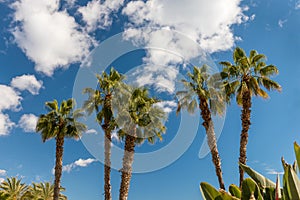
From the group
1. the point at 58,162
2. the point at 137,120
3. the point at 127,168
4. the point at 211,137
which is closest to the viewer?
the point at 127,168

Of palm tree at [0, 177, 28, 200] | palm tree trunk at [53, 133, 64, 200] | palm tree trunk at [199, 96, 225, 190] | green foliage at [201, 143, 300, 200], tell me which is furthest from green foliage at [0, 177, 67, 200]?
green foliage at [201, 143, 300, 200]

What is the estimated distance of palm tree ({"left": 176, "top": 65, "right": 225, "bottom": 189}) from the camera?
1802 centimetres

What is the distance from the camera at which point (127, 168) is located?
17766mm

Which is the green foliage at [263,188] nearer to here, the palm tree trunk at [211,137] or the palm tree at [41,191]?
the palm tree trunk at [211,137]

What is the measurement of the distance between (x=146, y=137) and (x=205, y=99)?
4396 millimetres

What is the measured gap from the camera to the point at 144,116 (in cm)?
1973

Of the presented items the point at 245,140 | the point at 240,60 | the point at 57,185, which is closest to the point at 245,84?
the point at 240,60

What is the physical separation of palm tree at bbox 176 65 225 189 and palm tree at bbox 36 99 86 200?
767 cm

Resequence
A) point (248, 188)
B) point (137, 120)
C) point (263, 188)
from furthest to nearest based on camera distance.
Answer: point (137, 120) < point (263, 188) < point (248, 188)

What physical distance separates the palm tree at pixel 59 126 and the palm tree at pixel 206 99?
7667 millimetres

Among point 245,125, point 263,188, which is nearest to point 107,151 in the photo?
point 245,125

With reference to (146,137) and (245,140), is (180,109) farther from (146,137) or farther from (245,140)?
(245,140)

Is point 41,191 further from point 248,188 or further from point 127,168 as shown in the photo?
point 248,188

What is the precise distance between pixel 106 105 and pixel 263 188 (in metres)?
18.5
